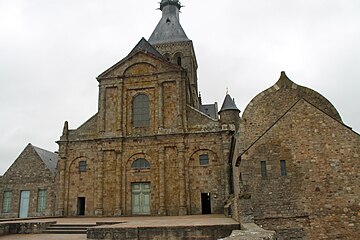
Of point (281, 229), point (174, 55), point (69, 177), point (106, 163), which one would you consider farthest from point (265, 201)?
point (174, 55)

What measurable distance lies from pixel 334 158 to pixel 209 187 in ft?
A: 32.8

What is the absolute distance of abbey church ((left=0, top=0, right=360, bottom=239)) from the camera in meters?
14.4

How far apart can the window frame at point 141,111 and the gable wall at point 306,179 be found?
11736mm

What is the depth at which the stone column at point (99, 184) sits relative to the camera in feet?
76.9

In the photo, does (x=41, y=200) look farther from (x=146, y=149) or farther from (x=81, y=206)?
(x=146, y=149)

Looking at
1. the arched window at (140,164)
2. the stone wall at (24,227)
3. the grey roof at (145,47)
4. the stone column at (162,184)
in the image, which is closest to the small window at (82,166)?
the arched window at (140,164)

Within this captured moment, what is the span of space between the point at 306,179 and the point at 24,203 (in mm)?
24856

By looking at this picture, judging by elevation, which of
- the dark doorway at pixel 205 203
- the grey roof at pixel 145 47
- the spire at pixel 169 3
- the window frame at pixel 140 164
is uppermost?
the spire at pixel 169 3

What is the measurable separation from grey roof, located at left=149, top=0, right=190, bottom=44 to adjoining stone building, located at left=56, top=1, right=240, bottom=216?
15.6 metres

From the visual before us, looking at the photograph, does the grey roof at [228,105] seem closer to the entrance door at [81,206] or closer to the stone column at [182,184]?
the stone column at [182,184]

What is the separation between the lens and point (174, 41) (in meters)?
40.4

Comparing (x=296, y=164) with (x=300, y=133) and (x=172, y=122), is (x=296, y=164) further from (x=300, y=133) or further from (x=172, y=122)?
(x=172, y=122)

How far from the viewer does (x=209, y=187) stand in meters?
22.9

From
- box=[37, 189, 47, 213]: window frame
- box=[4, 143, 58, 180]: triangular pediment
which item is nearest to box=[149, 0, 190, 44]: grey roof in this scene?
box=[4, 143, 58, 180]: triangular pediment
